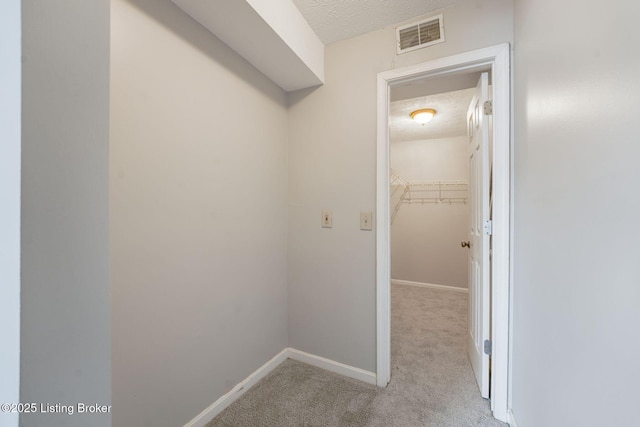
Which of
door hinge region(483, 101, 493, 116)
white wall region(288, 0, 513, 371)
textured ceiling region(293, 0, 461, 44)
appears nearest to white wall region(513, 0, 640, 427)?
door hinge region(483, 101, 493, 116)

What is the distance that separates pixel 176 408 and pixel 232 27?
76.3 inches

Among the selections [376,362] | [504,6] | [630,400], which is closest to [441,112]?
[504,6]

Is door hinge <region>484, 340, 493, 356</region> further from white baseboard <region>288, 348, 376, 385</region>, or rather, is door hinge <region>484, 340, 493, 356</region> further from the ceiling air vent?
the ceiling air vent

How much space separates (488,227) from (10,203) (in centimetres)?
187

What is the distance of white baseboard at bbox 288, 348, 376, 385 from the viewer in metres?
1.72

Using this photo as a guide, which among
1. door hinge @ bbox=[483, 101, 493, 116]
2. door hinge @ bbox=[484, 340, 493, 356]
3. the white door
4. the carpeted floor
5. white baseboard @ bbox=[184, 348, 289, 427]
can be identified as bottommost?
the carpeted floor

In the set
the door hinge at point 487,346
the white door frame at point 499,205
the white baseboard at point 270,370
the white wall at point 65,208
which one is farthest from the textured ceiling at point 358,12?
the white baseboard at point 270,370

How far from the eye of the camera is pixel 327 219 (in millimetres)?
1863

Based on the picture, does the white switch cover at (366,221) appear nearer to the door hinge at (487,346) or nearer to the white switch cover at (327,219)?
the white switch cover at (327,219)

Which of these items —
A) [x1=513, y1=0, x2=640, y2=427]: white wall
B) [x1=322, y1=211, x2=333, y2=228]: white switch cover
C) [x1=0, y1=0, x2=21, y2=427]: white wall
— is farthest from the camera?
[x1=322, y1=211, x2=333, y2=228]: white switch cover

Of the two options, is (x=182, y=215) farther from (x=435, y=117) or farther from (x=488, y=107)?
(x=435, y=117)

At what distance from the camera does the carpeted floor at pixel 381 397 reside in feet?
4.57

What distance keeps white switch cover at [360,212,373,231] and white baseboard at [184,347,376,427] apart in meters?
0.99

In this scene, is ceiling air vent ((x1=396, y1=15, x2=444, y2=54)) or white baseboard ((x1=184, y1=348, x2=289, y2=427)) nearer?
white baseboard ((x1=184, y1=348, x2=289, y2=427))
